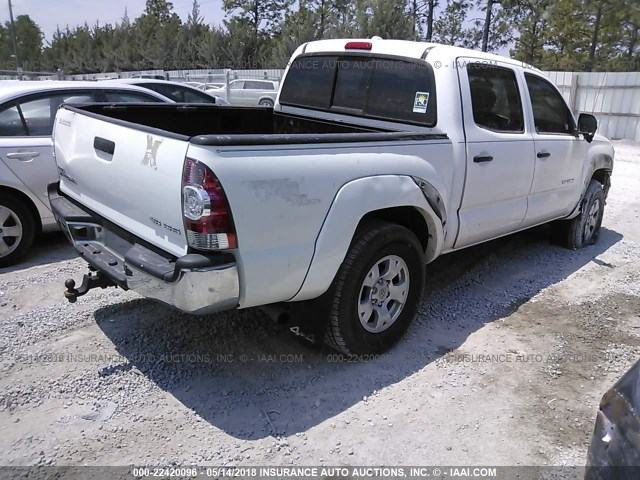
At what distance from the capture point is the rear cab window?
3949 mm

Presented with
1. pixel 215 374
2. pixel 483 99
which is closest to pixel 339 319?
pixel 215 374

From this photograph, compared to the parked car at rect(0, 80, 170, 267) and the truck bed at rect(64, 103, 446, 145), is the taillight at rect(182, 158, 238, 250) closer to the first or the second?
the truck bed at rect(64, 103, 446, 145)

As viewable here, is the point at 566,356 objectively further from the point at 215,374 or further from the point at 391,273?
the point at 215,374

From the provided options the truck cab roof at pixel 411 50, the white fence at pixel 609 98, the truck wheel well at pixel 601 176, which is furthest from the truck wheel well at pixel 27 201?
the white fence at pixel 609 98

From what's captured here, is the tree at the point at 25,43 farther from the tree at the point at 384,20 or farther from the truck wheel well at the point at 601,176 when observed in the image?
the truck wheel well at the point at 601,176

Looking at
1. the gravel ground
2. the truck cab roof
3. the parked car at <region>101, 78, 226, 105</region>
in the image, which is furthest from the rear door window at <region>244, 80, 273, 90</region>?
the gravel ground

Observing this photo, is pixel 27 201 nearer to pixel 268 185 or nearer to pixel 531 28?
pixel 268 185

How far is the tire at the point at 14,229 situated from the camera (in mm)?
4969

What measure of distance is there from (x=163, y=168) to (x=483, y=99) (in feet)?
8.59

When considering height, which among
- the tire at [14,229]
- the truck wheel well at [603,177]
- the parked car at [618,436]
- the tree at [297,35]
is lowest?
the tire at [14,229]

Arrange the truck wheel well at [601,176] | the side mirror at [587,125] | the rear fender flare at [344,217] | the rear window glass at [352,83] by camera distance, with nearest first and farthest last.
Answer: the rear fender flare at [344,217] < the rear window glass at [352,83] < the side mirror at [587,125] < the truck wheel well at [601,176]

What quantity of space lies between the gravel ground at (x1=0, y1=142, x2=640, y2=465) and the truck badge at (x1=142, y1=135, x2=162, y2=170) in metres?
1.36

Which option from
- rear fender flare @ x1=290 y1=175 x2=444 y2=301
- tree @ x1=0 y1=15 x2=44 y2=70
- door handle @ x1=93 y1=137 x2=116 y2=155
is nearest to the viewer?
rear fender flare @ x1=290 y1=175 x2=444 y2=301

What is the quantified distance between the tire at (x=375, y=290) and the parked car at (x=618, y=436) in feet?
5.14
